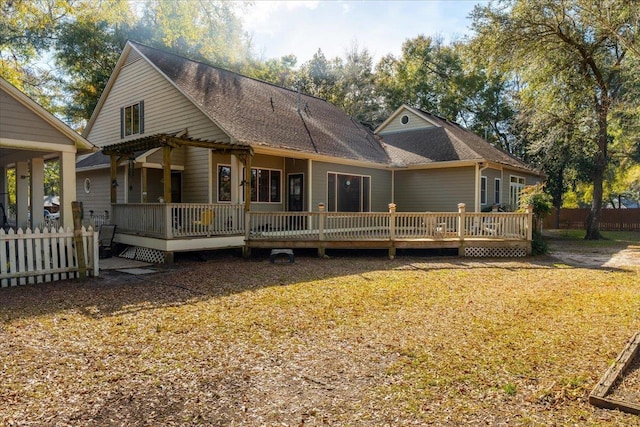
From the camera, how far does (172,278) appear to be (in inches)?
339

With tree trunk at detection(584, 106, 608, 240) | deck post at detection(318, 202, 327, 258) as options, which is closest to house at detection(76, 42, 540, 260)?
deck post at detection(318, 202, 327, 258)

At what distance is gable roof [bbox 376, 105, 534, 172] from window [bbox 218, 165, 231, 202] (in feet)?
26.3

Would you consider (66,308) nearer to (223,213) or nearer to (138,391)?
(138,391)

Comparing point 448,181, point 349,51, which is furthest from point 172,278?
point 349,51

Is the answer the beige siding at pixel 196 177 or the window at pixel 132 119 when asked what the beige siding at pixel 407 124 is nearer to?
the beige siding at pixel 196 177

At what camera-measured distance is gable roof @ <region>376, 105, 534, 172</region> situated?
1717cm

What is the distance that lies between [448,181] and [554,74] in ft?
24.1

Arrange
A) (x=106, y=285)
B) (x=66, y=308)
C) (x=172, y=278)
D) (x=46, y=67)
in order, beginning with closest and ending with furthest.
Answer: (x=66, y=308)
(x=106, y=285)
(x=172, y=278)
(x=46, y=67)

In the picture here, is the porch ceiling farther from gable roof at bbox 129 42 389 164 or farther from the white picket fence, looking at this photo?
the white picket fence

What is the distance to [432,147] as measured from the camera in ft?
60.5

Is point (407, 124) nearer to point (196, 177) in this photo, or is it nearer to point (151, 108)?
point (196, 177)

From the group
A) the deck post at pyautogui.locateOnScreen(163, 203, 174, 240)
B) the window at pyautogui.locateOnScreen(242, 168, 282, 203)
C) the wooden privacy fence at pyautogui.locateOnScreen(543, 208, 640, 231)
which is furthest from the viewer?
the wooden privacy fence at pyautogui.locateOnScreen(543, 208, 640, 231)

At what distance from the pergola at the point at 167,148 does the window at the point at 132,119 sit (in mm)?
3216

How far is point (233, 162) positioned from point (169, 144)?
3.11 metres
